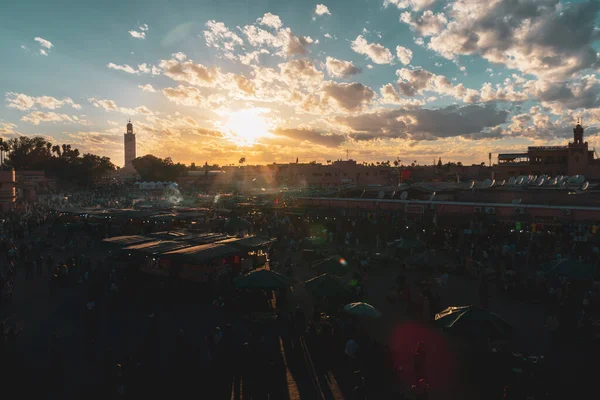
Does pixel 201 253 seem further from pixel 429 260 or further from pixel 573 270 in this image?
pixel 573 270

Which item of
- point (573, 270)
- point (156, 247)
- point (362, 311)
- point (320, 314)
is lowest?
point (320, 314)

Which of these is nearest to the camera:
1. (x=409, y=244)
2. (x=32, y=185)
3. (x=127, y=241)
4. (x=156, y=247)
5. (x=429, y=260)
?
(x=429, y=260)

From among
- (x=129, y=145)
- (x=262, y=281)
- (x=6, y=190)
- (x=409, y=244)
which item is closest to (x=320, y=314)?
(x=262, y=281)

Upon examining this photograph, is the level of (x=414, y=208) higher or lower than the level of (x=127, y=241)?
higher

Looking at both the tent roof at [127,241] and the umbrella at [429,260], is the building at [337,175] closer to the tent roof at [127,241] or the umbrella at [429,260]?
the tent roof at [127,241]

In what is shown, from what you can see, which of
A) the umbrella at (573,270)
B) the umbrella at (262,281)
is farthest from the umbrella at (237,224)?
the umbrella at (573,270)

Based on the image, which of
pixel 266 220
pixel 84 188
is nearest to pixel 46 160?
pixel 84 188
